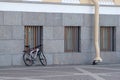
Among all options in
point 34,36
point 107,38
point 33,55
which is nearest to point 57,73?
point 33,55

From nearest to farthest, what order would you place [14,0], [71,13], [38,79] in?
[38,79], [14,0], [71,13]

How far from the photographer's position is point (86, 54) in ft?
85.6

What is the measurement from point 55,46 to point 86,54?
181 cm

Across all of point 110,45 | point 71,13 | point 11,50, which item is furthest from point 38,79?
point 110,45

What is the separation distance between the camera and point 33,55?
24797 millimetres

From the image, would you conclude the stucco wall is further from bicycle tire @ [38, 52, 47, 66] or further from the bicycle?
bicycle tire @ [38, 52, 47, 66]

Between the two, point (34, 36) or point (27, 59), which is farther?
point (34, 36)

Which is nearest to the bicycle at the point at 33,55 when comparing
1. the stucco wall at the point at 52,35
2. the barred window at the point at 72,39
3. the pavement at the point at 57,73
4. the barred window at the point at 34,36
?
the stucco wall at the point at 52,35

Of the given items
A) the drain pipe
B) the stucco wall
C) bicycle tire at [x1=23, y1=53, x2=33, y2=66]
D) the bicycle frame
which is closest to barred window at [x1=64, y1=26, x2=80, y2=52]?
the stucco wall

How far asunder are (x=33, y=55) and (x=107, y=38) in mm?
4648

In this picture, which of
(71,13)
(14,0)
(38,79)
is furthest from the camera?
(71,13)

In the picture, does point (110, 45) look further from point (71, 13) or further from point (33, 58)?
point (33, 58)

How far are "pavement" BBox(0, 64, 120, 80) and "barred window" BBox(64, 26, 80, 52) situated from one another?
273 cm

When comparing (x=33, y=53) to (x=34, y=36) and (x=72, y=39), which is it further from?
(x=72, y=39)
